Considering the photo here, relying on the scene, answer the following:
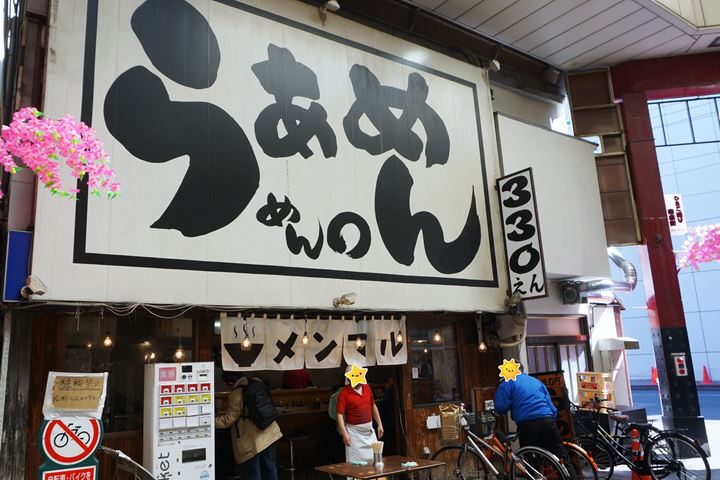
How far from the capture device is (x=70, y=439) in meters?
6.10

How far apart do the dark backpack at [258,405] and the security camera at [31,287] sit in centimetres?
323

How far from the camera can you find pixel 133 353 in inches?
307

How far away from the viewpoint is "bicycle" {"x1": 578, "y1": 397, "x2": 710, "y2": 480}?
341 inches

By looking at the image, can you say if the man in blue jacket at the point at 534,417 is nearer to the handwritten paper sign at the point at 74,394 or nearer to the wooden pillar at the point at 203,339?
the wooden pillar at the point at 203,339

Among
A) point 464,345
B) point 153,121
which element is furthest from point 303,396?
point 153,121

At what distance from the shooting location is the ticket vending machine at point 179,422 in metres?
7.04

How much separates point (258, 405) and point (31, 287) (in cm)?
→ 346

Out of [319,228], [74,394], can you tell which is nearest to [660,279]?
[319,228]

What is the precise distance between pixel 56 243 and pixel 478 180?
7839 millimetres

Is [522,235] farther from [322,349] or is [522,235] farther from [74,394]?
[74,394]

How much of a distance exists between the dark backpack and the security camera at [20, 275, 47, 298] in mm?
3233

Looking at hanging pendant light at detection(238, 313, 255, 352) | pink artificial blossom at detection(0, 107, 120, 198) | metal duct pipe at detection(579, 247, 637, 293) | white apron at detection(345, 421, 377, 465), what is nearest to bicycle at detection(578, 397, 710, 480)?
metal duct pipe at detection(579, 247, 637, 293)

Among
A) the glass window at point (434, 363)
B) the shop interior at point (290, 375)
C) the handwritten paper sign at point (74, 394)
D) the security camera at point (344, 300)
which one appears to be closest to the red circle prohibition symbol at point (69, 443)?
the handwritten paper sign at point (74, 394)

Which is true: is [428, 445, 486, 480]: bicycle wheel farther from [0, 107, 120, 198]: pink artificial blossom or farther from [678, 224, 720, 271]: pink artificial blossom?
[678, 224, 720, 271]: pink artificial blossom
